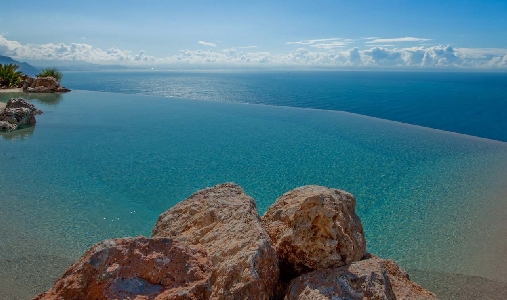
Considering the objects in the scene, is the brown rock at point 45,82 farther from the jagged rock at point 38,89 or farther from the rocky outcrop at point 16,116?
the rocky outcrop at point 16,116

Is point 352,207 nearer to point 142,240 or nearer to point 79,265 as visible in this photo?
point 142,240

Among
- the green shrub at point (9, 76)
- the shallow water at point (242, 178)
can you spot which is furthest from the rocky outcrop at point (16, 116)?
the green shrub at point (9, 76)

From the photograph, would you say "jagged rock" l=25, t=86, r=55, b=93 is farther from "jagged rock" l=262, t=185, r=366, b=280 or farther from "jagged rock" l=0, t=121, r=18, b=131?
"jagged rock" l=262, t=185, r=366, b=280

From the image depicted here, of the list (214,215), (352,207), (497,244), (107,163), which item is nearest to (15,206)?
(107,163)

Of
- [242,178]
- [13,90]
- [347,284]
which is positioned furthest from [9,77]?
[347,284]

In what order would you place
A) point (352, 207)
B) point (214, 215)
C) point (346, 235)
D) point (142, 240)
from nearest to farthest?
A: point (142, 240)
point (346, 235)
point (214, 215)
point (352, 207)

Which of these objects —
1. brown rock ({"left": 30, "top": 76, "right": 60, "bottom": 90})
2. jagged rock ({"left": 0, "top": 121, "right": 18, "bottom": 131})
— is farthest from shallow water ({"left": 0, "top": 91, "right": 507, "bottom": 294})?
brown rock ({"left": 30, "top": 76, "right": 60, "bottom": 90})
